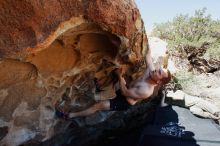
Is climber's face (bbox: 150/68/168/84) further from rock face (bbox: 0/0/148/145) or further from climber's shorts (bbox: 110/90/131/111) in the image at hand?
climber's shorts (bbox: 110/90/131/111)

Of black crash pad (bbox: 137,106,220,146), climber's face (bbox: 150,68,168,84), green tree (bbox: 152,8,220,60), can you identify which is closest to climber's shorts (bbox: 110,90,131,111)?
climber's face (bbox: 150,68,168,84)

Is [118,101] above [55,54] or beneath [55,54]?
beneath

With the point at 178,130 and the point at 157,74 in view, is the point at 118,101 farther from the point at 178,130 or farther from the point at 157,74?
the point at 178,130

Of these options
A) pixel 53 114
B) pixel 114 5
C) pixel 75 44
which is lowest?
pixel 53 114

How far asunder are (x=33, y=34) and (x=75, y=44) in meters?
1.06

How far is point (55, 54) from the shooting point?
354cm

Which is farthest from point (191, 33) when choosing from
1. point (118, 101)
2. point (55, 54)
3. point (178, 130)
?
point (55, 54)

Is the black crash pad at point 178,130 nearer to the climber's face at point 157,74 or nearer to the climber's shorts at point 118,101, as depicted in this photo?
the climber's shorts at point 118,101

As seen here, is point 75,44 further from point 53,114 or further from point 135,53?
point 53,114

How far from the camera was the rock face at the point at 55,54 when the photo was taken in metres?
2.48

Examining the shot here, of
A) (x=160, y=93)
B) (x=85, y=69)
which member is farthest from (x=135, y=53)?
(x=160, y=93)

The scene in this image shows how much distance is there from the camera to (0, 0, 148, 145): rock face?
8.14ft

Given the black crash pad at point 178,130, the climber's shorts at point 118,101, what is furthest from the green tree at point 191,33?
the climber's shorts at point 118,101

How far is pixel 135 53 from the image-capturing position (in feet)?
12.9
